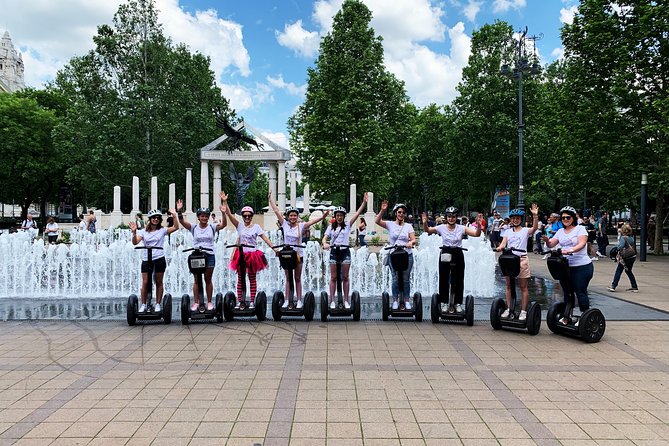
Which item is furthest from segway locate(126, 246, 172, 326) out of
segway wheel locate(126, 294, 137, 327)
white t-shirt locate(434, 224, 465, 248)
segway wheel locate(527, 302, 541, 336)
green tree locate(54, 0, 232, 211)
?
green tree locate(54, 0, 232, 211)

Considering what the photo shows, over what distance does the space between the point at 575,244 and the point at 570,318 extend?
112 centimetres

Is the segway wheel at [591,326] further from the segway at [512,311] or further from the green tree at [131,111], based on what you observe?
the green tree at [131,111]

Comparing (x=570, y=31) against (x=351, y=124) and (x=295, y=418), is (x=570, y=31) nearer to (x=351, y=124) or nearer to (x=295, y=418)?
(x=351, y=124)

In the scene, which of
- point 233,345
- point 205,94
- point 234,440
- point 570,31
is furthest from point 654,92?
point 205,94

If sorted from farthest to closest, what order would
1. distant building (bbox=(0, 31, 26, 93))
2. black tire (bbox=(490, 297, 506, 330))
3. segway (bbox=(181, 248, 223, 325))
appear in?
distant building (bbox=(0, 31, 26, 93)), segway (bbox=(181, 248, 223, 325)), black tire (bbox=(490, 297, 506, 330))

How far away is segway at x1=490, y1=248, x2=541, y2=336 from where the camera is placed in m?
7.20

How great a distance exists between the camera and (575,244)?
6.87 meters

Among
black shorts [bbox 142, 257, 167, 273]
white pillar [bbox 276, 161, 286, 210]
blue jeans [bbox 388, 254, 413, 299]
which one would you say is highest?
white pillar [bbox 276, 161, 286, 210]

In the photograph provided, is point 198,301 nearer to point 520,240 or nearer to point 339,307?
point 339,307

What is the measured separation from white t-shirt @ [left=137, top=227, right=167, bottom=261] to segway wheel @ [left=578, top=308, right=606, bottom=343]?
6.29 meters

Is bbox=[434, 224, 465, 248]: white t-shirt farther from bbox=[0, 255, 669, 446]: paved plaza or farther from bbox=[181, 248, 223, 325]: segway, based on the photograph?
bbox=[181, 248, 223, 325]: segway

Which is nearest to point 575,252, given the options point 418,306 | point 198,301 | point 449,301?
point 449,301

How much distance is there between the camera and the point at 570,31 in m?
21.7

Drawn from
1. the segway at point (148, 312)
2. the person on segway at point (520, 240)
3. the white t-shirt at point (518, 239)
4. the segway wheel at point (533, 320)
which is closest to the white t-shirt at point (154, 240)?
the segway at point (148, 312)
